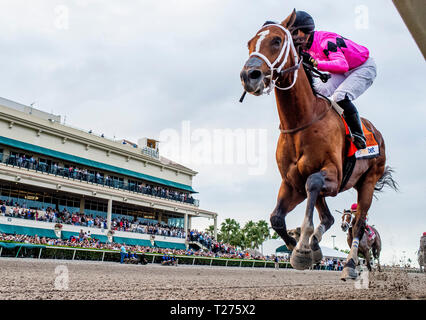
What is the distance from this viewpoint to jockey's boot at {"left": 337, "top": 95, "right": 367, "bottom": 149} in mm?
4531

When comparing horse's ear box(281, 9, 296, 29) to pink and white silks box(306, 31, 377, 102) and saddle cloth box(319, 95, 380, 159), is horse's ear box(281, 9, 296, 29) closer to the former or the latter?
pink and white silks box(306, 31, 377, 102)

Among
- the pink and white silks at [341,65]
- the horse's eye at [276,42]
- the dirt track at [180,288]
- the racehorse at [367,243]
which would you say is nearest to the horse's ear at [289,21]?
the horse's eye at [276,42]

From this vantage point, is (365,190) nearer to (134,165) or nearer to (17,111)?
(17,111)

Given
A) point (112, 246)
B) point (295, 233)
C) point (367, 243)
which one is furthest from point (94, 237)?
point (295, 233)

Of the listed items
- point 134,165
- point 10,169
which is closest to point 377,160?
point 10,169

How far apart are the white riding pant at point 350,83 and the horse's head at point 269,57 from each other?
857 millimetres

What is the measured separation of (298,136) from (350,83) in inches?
45.6

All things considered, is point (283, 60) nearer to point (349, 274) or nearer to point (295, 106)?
point (295, 106)

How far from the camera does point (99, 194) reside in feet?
115

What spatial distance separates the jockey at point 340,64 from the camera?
4384mm

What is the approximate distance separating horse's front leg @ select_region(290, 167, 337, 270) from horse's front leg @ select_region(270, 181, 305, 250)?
1.74 ft

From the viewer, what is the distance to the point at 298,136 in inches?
163

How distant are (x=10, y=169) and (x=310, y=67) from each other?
2963 centimetres

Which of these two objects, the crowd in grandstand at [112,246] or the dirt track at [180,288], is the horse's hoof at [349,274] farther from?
the crowd in grandstand at [112,246]
